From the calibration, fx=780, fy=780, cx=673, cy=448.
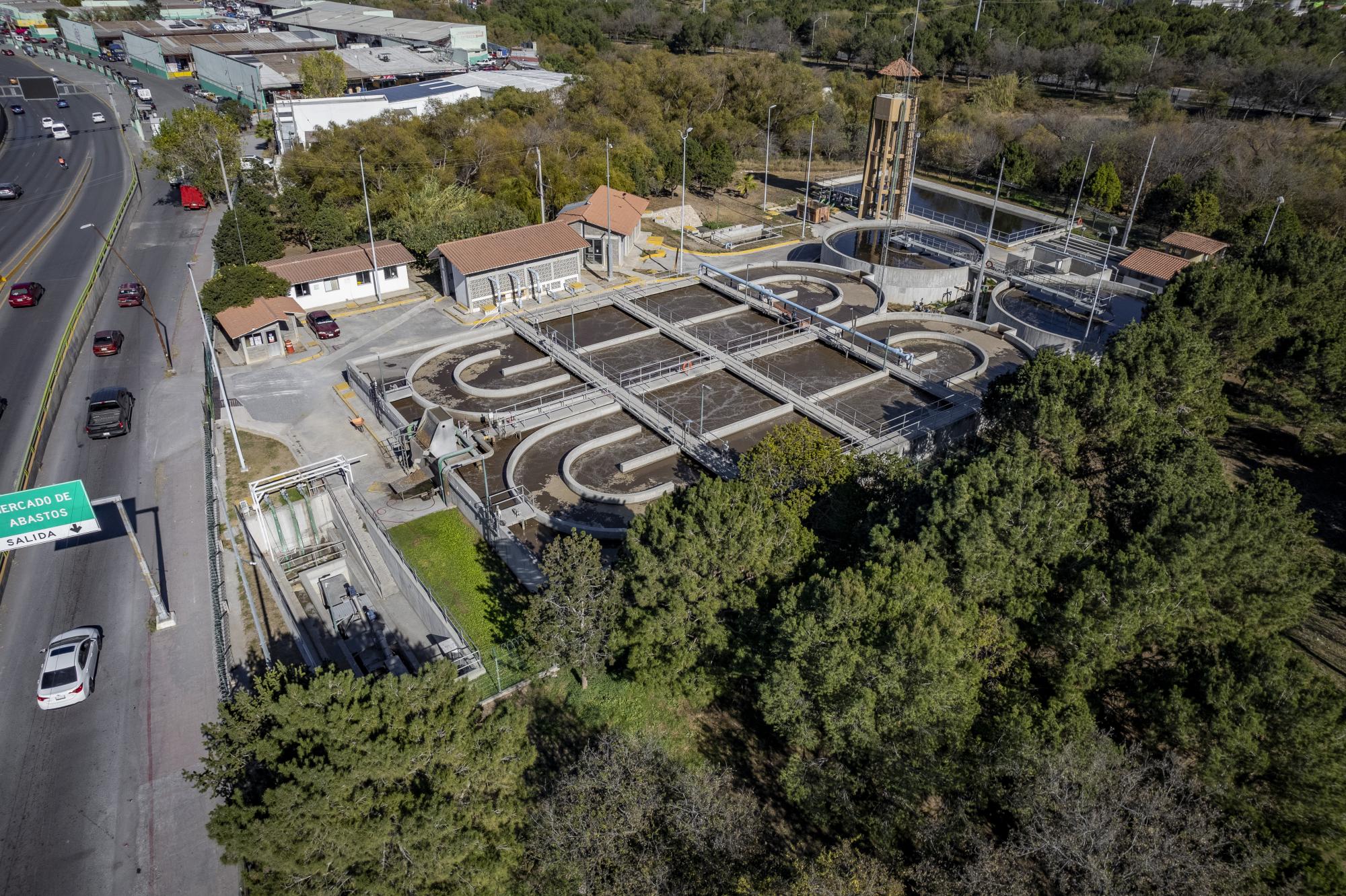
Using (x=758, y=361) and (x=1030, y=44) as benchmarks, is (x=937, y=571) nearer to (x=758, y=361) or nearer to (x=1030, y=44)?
(x=758, y=361)

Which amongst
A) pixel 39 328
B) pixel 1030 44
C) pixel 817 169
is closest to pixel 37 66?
pixel 39 328

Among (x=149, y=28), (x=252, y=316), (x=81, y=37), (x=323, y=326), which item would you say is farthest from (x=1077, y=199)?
(x=81, y=37)

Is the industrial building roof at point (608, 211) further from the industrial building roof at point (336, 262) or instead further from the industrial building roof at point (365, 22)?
the industrial building roof at point (365, 22)

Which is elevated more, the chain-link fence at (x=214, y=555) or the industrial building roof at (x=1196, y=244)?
the industrial building roof at (x=1196, y=244)

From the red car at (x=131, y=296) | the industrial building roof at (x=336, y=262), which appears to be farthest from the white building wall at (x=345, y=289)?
the red car at (x=131, y=296)

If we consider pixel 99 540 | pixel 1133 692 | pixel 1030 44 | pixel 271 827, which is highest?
pixel 1030 44

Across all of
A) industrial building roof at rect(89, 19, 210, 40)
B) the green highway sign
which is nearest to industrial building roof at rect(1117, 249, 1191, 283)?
the green highway sign

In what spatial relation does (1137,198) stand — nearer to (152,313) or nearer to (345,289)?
(345,289)
